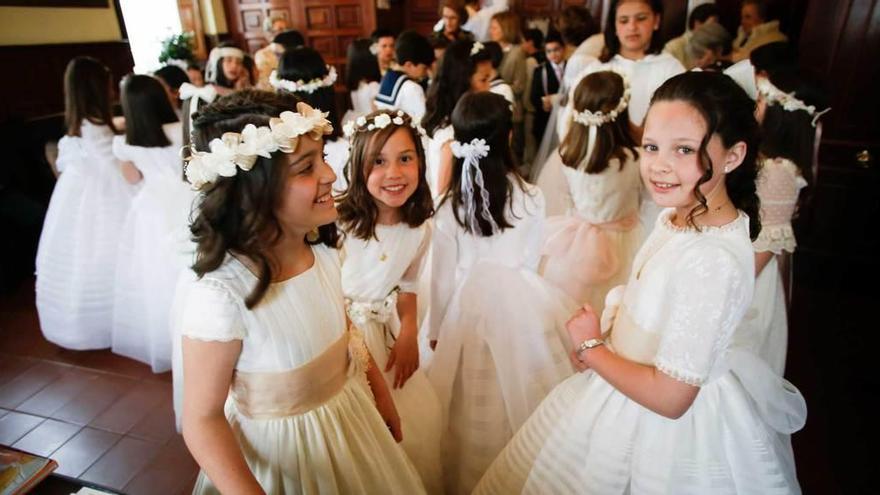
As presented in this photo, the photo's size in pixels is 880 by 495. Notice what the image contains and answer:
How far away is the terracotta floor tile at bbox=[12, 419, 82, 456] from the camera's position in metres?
2.25

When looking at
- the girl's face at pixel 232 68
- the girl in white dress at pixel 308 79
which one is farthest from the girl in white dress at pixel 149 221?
the girl's face at pixel 232 68

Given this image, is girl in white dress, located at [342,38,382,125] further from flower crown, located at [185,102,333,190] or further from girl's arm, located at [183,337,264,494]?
girl's arm, located at [183,337,264,494]

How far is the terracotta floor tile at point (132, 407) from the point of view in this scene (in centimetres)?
237

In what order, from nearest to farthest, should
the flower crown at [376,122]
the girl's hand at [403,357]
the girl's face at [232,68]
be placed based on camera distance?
the flower crown at [376,122]
the girl's hand at [403,357]
the girl's face at [232,68]

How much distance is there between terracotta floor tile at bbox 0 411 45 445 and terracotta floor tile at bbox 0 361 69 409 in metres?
0.10

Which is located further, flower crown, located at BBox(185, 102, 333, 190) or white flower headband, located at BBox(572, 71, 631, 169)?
white flower headband, located at BBox(572, 71, 631, 169)

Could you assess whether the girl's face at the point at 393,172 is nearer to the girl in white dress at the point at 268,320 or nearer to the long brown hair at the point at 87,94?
the girl in white dress at the point at 268,320

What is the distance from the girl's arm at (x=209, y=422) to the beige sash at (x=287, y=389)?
0.10 meters

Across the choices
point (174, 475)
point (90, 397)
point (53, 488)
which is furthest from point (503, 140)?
point (90, 397)

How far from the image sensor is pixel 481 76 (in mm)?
3148

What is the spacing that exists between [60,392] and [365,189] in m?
2.20

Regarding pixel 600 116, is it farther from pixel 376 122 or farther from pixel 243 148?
pixel 243 148

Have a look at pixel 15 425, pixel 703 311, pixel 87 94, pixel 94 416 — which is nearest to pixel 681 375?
pixel 703 311

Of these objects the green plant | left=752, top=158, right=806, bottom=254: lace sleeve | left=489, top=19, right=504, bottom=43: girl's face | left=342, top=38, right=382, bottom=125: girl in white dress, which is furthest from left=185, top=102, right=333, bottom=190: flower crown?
the green plant
